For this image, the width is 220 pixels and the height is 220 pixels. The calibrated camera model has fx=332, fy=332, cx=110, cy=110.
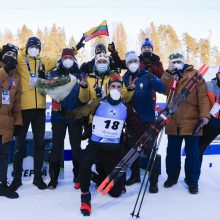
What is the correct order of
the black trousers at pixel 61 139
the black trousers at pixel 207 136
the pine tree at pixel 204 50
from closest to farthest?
the black trousers at pixel 61 139 → the black trousers at pixel 207 136 → the pine tree at pixel 204 50

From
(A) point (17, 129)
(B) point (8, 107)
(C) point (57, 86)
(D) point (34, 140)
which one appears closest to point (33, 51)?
(C) point (57, 86)

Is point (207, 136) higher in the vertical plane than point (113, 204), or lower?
higher

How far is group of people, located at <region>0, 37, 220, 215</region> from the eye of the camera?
4309 millimetres

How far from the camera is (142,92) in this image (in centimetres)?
469

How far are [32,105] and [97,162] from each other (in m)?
1.20

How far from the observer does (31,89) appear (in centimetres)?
461

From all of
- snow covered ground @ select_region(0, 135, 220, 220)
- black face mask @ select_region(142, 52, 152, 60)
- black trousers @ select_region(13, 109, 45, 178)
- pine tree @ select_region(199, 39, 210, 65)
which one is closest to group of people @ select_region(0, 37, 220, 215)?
black trousers @ select_region(13, 109, 45, 178)

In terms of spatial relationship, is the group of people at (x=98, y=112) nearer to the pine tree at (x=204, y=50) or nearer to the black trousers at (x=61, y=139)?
the black trousers at (x=61, y=139)

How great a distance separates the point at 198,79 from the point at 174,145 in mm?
1029

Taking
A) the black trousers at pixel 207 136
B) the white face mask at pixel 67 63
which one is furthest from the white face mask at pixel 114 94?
the black trousers at pixel 207 136

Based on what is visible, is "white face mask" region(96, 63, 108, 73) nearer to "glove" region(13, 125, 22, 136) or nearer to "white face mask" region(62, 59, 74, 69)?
"white face mask" region(62, 59, 74, 69)

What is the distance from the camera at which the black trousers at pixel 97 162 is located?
4160 mm

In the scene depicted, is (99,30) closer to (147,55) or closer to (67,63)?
(147,55)

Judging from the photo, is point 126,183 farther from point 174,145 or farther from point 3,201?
point 3,201
